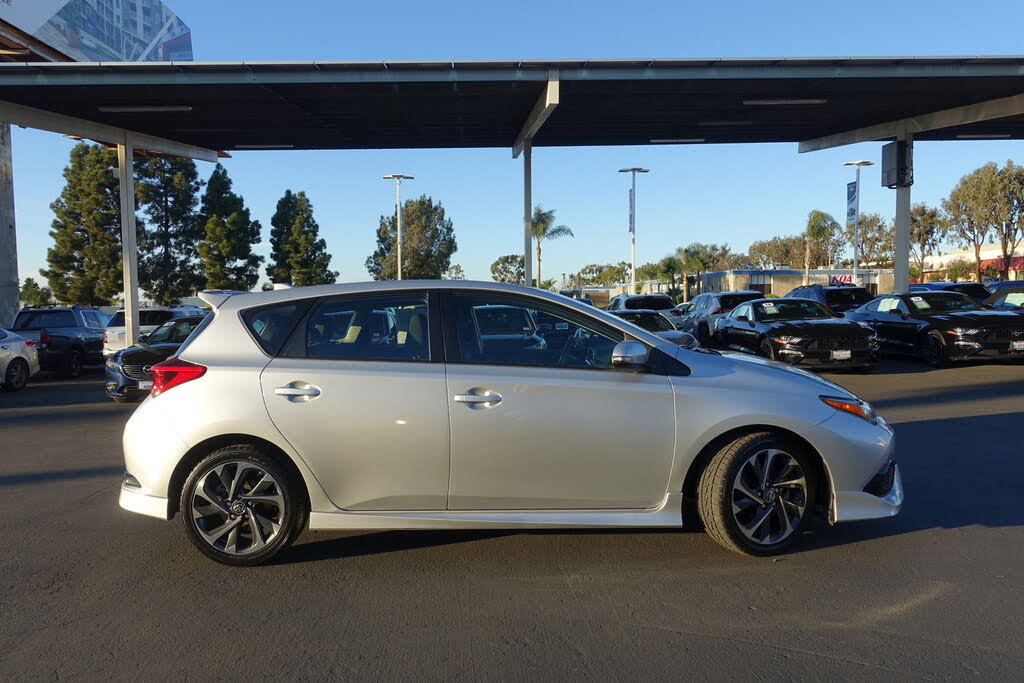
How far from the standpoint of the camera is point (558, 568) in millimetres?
4488

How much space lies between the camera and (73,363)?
58.5 feet

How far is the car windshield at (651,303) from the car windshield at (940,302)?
8074 millimetres

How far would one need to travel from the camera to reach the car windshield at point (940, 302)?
1580 cm

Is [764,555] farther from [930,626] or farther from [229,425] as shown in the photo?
[229,425]

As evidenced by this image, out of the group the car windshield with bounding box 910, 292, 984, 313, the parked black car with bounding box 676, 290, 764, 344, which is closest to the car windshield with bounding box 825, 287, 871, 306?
the parked black car with bounding box 676, 290, 764, 344

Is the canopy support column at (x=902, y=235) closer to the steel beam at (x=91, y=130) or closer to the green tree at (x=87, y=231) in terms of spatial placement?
the steel beam at (x=91, y=130)

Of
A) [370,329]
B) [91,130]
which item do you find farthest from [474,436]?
[91,130]

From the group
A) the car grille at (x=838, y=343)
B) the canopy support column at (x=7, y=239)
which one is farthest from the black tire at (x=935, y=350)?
the canopy support column at (x=7, y=239)

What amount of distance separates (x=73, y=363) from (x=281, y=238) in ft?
102

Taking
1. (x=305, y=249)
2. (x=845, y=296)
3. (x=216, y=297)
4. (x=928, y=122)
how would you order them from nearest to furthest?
(x=216, y=297) < (x=928, y=122) < (x=845, y=296) < (x=305, y=249)

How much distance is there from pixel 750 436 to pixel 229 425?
9.89 ft

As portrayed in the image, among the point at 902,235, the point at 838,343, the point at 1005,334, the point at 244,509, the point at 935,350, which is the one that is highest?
the point at 902,235

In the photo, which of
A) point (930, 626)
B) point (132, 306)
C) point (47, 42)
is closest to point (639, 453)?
point (930, 626)

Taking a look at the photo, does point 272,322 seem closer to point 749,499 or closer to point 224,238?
point 749,499
